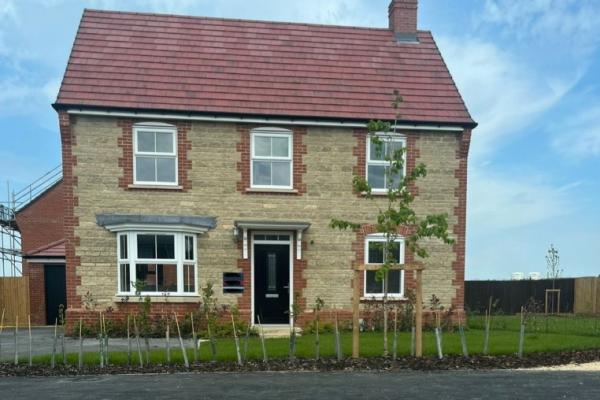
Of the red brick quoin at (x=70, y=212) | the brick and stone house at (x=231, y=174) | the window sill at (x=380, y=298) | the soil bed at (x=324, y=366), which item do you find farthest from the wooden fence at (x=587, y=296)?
the red brick quoin at (x=70, y=212)

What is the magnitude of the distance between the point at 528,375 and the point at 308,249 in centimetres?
667

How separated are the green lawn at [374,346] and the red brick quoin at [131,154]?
→ 172 inches

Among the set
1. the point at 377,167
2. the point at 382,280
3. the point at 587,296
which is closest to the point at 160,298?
the point at 382,280

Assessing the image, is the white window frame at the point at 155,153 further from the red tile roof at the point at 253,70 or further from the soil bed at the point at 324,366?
the soil bed at the point at 324,366

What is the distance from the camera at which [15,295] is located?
17.5 meters

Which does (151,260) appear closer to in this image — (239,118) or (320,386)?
(239,118)

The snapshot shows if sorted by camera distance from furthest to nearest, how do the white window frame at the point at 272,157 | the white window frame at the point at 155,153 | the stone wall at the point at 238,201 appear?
1. the white window frame at the point at 272,157
2. the white window frame at the point at 155,153
3. the stone wall at the point at 238,201

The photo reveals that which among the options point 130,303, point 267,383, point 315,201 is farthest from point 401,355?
point 130,303

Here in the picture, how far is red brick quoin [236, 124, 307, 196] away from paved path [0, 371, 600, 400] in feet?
20.6

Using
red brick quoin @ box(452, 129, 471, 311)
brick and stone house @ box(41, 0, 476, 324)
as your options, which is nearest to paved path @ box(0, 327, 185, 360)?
brick and stone house @ box(41, 0, 476, 324)

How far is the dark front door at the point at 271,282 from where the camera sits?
45.3 ft

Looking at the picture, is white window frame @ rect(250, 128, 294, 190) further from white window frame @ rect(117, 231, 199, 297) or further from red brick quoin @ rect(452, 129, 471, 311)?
red brick quoin @ rect(452, 129, 471, 311)

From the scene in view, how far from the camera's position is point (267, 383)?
295 inches

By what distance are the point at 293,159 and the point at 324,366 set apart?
650cm
